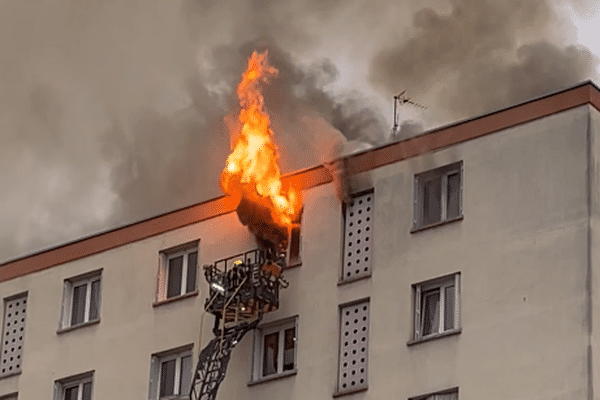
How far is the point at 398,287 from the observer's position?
42.2 metres

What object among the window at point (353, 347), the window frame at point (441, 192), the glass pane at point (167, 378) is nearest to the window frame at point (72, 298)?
the glass pane at point (167, 378)

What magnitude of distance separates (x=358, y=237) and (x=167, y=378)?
6838 millimetres

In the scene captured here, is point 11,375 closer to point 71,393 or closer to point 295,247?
point 71,393

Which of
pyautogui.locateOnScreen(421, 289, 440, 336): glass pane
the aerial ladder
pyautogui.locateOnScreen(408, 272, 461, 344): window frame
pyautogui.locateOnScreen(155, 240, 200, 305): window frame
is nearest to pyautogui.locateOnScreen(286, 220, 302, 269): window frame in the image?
A: the aerial ladder

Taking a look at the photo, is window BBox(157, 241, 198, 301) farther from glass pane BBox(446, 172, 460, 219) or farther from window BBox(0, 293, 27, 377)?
glass pane BBox(446, 172, 460, 219)

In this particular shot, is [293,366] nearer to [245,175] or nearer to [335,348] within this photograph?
[335,348]

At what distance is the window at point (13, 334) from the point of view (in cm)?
5041

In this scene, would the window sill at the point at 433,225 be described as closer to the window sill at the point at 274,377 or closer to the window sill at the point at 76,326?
the window sill at the point at 274,377

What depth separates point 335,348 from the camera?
42781 millimetres

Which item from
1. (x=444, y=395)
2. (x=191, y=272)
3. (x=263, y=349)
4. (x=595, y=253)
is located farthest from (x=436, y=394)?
(x=191, y=272)

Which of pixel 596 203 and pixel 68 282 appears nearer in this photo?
pixel 596 203

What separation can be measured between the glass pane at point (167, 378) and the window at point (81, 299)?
10.9 ft

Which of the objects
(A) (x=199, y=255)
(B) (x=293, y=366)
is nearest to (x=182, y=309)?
(A) (x=199, y=255)

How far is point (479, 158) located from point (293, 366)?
697 centimetres
